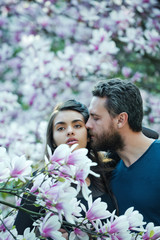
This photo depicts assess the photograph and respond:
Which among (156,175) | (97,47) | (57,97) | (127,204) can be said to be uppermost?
(97,47)

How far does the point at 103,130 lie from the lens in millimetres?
2006

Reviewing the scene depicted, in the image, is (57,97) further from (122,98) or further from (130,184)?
(130,184)

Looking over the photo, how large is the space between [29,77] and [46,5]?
0.86 m

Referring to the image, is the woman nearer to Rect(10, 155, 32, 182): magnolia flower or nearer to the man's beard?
the man's beard

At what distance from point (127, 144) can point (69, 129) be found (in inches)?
14.1

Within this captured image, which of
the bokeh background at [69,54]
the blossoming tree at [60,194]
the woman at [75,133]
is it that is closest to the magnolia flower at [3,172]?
the blossoming tree at [60,194]

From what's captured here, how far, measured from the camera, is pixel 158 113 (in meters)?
3.35

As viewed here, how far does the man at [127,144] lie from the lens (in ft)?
6.13

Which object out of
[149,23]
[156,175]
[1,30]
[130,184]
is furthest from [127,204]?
[1,30]

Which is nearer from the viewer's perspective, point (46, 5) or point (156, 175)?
→ point (156, 175)

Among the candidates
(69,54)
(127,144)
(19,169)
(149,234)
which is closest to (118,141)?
(127,144)

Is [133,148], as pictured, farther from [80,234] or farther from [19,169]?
[19,169]

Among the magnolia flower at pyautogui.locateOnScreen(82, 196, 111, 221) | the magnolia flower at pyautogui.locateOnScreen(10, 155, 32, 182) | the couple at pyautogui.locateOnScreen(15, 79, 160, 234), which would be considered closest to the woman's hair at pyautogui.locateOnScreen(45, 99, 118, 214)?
the couple at pyautogui.locateOnScreen(15, 79, 160, 234)

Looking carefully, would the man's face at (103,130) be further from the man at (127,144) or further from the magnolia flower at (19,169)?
the magnolia flower at (19,169)
